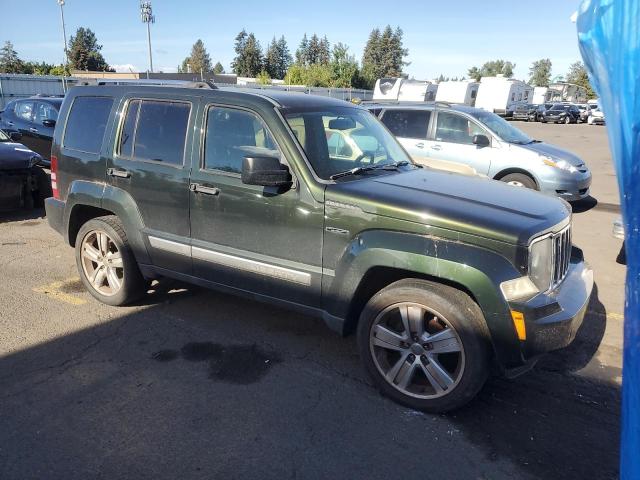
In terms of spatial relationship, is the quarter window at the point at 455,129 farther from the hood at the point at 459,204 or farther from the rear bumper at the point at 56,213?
the rear bumper at the point at 56,213

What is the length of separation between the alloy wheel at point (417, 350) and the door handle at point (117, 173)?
8.18 ft

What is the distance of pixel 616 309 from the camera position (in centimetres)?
489

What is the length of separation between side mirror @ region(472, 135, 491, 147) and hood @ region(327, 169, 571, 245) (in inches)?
211

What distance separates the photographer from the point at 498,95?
43500mm

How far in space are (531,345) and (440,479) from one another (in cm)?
90

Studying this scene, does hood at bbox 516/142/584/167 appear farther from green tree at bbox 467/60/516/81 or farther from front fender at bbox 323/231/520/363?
green tree at bbox 467/60/516/81

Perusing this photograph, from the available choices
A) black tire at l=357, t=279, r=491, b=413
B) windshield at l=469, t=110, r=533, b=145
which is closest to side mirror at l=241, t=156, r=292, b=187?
black tire at l=357, t=279, r=491, b=413

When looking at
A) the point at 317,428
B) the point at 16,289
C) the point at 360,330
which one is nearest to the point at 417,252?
the point at 360,330

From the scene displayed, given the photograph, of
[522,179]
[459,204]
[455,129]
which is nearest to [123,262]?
[459,204]

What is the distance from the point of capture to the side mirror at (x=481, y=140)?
8.91 m

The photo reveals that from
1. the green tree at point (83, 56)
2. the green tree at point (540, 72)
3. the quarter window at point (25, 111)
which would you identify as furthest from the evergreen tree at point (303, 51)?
the quarter window at point (25, 111)

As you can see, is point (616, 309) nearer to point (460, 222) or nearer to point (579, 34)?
point (460, 222)

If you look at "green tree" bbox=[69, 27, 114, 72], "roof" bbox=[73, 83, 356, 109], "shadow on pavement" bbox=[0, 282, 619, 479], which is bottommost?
"shadow on pavement" bbox=[0, 282, 619, 479]

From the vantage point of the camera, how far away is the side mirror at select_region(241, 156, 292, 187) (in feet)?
11.1
